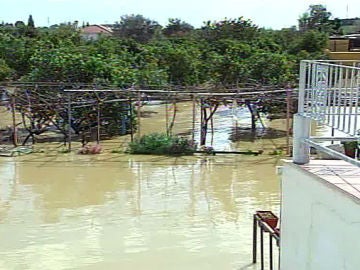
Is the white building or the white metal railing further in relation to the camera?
the white metal railing

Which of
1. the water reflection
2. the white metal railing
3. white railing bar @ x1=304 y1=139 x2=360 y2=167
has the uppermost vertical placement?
the white metal railing

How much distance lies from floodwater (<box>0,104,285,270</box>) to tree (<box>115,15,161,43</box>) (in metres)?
38.5

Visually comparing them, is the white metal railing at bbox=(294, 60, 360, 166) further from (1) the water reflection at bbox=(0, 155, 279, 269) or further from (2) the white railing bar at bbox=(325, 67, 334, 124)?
(1) the water reflection at bbox=(0, 155, 279, 269)

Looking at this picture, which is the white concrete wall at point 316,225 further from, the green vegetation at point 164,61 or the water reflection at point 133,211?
the green vegetation at point 164,61

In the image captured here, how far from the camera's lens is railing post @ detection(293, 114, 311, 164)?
15.9 ft

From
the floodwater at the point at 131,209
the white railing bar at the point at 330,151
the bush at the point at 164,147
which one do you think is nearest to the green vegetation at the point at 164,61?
the bush at the point at 164,147

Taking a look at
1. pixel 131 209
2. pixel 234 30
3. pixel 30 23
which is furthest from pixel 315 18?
pixel 131 209

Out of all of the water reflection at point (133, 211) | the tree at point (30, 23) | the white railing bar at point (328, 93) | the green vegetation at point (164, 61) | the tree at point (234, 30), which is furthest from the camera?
the tree at point (30, 23)

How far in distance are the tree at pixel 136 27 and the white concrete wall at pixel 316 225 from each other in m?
46.3

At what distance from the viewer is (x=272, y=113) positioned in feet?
57.0

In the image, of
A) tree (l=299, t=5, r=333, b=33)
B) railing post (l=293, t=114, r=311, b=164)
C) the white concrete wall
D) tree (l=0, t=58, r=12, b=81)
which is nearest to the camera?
the white concrete wall

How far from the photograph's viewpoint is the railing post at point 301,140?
4848 millimetres

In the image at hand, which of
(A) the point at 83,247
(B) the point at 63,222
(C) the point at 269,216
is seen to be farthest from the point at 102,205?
(C) the point at 269,216

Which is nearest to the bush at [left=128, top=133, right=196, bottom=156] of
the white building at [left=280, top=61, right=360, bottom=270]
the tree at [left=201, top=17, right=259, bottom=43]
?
the white building at [left=280, top=61, right=360, bottom=270]
